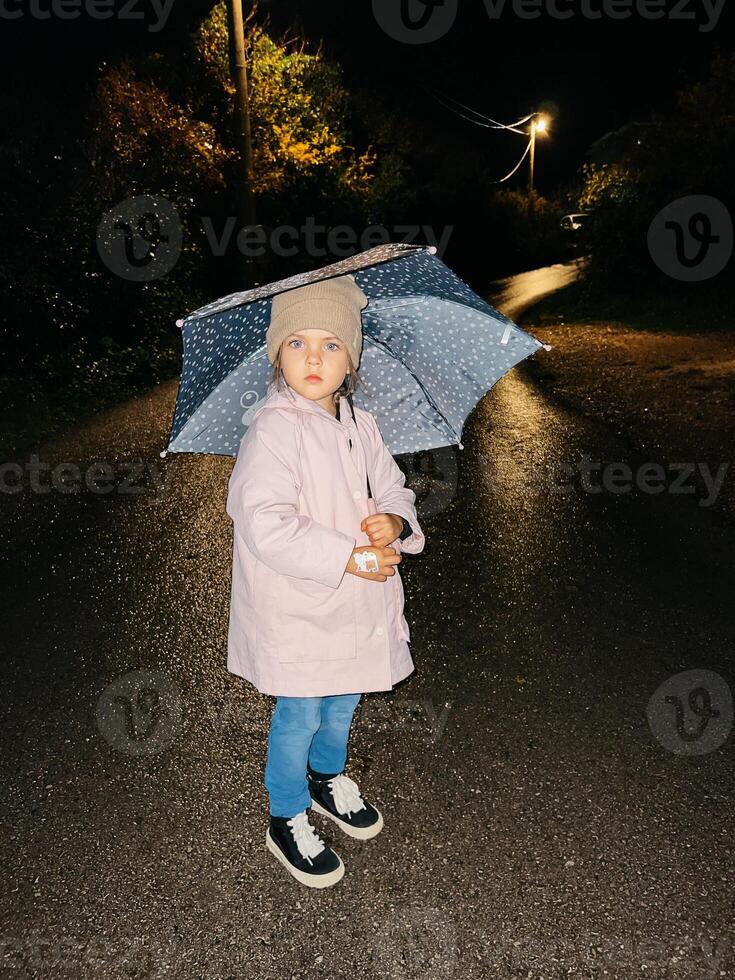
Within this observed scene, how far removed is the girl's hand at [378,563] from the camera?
2.22m

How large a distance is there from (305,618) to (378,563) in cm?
31

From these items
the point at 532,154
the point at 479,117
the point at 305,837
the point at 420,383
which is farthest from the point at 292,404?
the point at 532,154

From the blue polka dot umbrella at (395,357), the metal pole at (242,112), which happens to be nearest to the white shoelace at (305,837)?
the blue polka dot umbrella at (395,357)

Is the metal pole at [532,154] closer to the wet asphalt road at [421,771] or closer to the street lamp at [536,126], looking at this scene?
the street lamp at [536,126]

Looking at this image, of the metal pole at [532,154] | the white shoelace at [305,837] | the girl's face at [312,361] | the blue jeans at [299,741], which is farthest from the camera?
the metal pole at [532,154]

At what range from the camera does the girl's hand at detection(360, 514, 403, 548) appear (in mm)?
2330

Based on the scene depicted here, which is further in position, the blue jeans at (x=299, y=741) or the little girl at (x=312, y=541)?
the blue jeans at (x=299, y=741)

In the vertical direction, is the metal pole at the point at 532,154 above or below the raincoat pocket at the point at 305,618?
below

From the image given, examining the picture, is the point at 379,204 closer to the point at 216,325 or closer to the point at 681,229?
the point at 681,229

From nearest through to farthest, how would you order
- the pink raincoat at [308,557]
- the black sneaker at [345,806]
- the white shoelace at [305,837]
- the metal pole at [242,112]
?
the pink raincoat at [308,557] → the white shoelace at [305,837] → the black sneaker at [345,806] → the metal pole at [242,112]

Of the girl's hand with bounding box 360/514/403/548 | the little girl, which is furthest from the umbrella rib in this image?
the girl's hand with bounding box 360/514/403/548

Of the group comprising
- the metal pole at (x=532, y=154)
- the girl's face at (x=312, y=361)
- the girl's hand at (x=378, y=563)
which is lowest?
the metal pole at (x=532, y=154)

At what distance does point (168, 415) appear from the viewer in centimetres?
929

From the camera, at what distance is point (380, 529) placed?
233 centimetres
